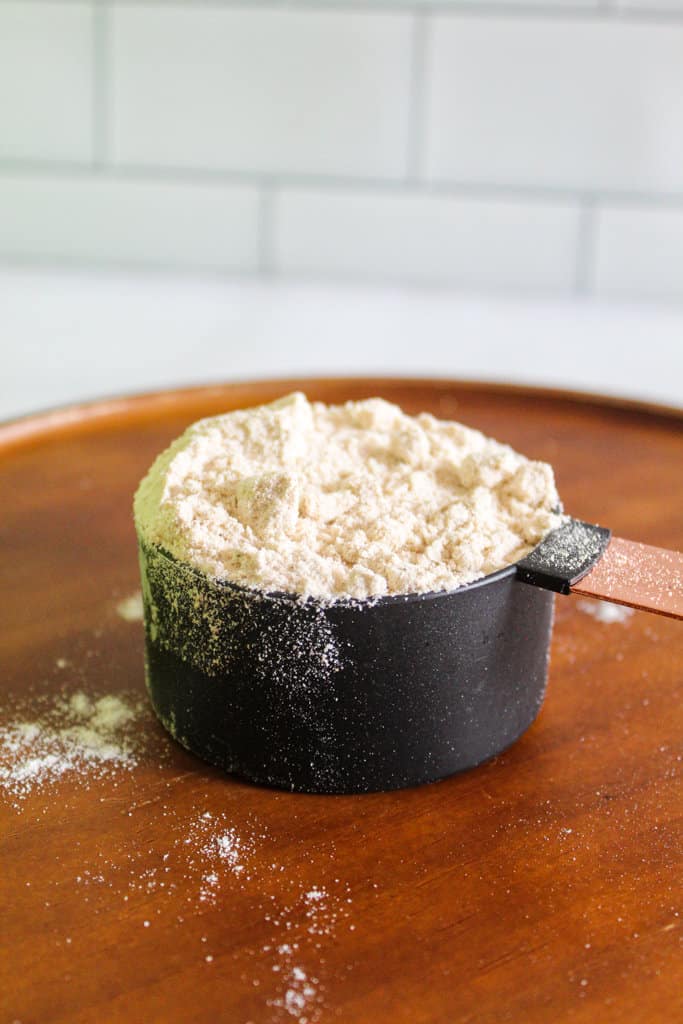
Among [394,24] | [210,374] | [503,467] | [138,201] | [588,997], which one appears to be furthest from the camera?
[138,201]

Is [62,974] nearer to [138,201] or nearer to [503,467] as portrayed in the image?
[503,467]

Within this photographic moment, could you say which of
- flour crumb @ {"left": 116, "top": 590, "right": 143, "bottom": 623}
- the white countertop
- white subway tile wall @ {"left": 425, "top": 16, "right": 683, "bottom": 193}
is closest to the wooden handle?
flour crumb @ {"left": 116, "top": 590, "right": 143, "bottom": 623}

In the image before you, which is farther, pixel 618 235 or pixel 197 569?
pixel 618 235

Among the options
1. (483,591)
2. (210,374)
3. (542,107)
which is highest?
(542,107)

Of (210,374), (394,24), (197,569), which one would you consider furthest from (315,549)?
(394,24)

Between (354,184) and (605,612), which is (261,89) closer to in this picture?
(354,184)

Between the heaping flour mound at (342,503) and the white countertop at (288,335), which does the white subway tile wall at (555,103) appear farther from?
the heaping flour mound at (342,503)


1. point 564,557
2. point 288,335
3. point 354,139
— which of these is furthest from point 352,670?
point 354,139

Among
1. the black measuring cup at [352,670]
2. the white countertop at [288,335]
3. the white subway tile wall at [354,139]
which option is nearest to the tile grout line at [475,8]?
the white subway tile wall at [354,139]
